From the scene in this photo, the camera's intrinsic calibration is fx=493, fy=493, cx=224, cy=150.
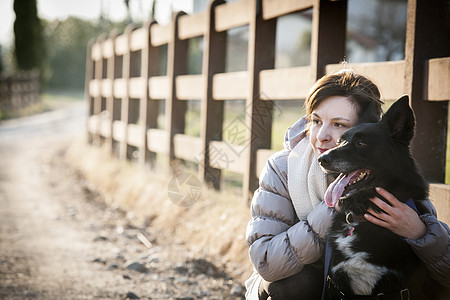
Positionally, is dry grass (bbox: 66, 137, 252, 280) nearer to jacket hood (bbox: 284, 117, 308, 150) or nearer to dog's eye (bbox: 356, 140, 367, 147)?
jacket hood (bbox: 284, 117, 308, 150)

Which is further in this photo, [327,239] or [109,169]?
[109,169]

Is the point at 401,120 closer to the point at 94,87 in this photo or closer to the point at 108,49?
the point at 108,49

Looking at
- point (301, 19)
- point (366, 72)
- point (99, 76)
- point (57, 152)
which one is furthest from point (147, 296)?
point (301, 19)

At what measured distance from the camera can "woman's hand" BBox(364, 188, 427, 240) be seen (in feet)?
6.43

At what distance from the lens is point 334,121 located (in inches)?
88.4

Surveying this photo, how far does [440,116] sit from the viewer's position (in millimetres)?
3014

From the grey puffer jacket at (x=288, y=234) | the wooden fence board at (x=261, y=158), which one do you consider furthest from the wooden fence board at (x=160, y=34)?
the grey puffer jacket at (x=288, y=234)

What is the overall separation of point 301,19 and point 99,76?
17542mm

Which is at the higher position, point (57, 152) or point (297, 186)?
point (297, 186)

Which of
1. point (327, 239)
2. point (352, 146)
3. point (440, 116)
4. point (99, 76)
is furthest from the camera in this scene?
point (99, 76)

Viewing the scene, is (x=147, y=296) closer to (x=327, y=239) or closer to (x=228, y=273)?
(x=228, y=273)

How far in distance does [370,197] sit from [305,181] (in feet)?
1.19

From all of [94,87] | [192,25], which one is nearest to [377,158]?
[192,25]

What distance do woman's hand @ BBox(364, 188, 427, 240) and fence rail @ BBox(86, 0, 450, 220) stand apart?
0.87 metres
